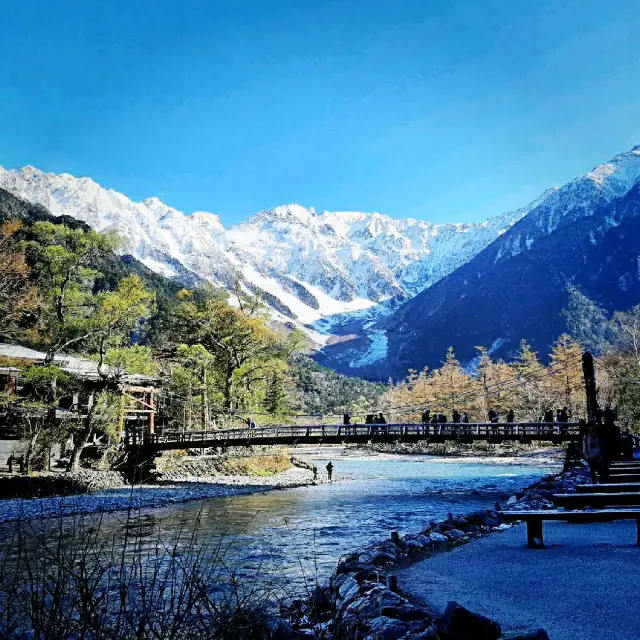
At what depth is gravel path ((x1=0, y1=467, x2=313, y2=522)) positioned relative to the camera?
15197mm

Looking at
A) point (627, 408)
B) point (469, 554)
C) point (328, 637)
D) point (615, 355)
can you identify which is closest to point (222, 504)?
point (469, 554)

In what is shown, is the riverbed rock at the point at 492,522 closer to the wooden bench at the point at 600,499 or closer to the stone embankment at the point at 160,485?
the wooden bench at the point at 600,499

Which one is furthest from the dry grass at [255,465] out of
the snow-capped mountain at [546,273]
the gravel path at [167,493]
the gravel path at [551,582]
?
the snow-capped mountain at [546,273]

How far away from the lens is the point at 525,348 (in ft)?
183

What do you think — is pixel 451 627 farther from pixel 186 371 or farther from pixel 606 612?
pixel 186 371

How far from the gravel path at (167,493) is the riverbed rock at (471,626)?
38.8 feet

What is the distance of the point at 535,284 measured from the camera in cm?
15525

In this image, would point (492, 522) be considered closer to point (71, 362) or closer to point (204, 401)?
point (71, 362)

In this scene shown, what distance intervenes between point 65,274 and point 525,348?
44466 millimetres

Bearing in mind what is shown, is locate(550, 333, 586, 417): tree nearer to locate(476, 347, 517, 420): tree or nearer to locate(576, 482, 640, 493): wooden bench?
locate(476, 347, 517, 420): tree

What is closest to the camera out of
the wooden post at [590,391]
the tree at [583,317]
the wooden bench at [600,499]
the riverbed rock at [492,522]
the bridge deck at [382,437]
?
the wooden bench at [600,499]

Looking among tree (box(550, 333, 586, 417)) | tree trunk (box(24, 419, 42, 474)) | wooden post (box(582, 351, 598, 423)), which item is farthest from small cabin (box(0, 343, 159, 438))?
tree (box(550, 333, 586, 417))

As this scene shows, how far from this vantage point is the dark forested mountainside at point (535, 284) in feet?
451

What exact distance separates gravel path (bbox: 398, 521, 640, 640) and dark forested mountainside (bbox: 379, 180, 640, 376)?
420ft
